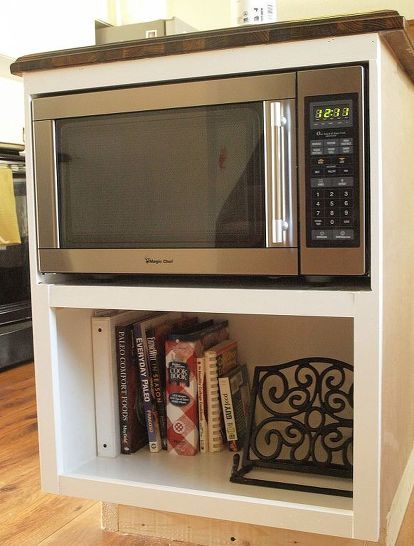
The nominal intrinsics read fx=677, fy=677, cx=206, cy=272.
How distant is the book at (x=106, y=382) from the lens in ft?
4.46

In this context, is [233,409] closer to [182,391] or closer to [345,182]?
[182,391]

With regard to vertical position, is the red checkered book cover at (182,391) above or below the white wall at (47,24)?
below

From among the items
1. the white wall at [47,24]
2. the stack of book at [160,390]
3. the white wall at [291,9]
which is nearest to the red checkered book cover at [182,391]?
the stack of book at [160,390]

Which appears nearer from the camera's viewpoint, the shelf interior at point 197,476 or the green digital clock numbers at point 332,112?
the green digital clock numbers at point 332,112

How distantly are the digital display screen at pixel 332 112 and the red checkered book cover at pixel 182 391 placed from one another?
0.55 meters

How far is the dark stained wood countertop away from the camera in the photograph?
996 millimetres

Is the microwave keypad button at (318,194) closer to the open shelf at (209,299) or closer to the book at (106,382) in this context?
the open shelf at (209,299)

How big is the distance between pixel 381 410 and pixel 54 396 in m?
0.58

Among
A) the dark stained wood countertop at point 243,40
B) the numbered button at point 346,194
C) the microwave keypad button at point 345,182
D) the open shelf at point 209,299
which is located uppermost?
the dark stained wood countertop at point 243,40

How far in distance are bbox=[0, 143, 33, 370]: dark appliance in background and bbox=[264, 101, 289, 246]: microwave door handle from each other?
6.64 ft

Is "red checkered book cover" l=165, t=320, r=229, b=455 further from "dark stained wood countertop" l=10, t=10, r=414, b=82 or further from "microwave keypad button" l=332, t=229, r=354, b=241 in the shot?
"dark stained wood countertop" l=10, t=10, r=414, b=82

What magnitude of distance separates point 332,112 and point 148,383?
2.22 ft

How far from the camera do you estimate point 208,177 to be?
1125 millimetres

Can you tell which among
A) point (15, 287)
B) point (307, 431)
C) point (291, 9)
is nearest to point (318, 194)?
point (307, 431)
